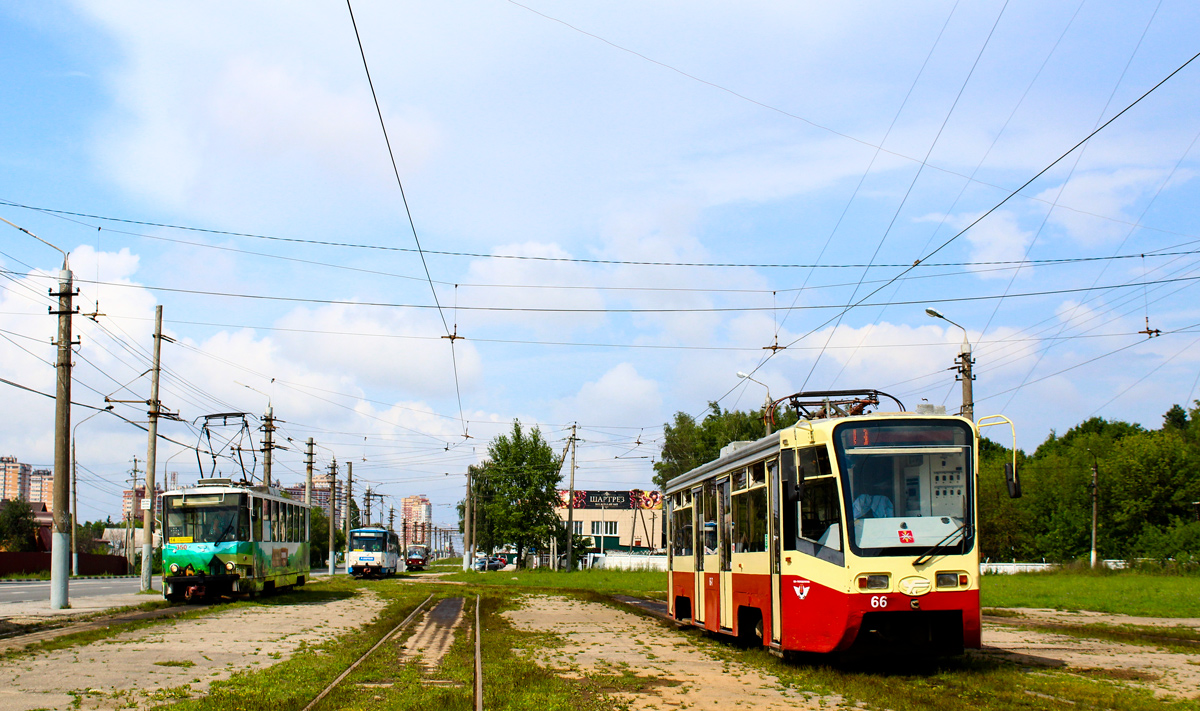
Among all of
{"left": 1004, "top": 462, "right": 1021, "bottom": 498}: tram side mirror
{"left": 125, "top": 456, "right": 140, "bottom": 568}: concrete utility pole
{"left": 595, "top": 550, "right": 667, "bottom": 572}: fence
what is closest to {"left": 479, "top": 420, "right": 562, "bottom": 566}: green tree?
{"left": 595, "top": 550, "right": 667, "bottom": 572}: fence

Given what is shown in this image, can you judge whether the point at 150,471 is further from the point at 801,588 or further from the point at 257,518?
the point at 801,588

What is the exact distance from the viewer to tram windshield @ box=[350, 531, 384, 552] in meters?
61.3

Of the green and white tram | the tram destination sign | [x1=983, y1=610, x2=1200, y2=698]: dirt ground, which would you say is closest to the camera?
[x1=983, y1=610, x2=1200, y2=698]: dirt ground

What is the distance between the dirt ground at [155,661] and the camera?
9.94 meters

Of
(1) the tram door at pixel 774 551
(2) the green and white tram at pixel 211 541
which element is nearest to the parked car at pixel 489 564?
(2) the green and white tram at pixel 211 541

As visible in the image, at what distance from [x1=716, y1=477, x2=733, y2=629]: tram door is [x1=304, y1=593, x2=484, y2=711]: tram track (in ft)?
12.3

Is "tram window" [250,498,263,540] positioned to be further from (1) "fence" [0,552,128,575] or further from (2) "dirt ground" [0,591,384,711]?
(1) "fence" [0,552,128,575]

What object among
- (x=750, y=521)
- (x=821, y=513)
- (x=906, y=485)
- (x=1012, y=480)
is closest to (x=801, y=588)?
(x=821, y=513)

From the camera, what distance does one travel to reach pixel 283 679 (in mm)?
11086

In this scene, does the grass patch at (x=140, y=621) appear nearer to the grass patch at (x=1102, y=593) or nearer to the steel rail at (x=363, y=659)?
the steel rail at (x=363, y=659)

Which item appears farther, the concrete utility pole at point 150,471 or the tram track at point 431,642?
the concrete utility pole at point 150,471

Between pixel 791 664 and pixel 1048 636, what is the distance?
7.38m

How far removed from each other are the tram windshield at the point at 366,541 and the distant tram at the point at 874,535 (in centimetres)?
5167

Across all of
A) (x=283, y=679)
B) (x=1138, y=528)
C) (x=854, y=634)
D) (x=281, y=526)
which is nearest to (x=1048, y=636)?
(x=854, y=634)
